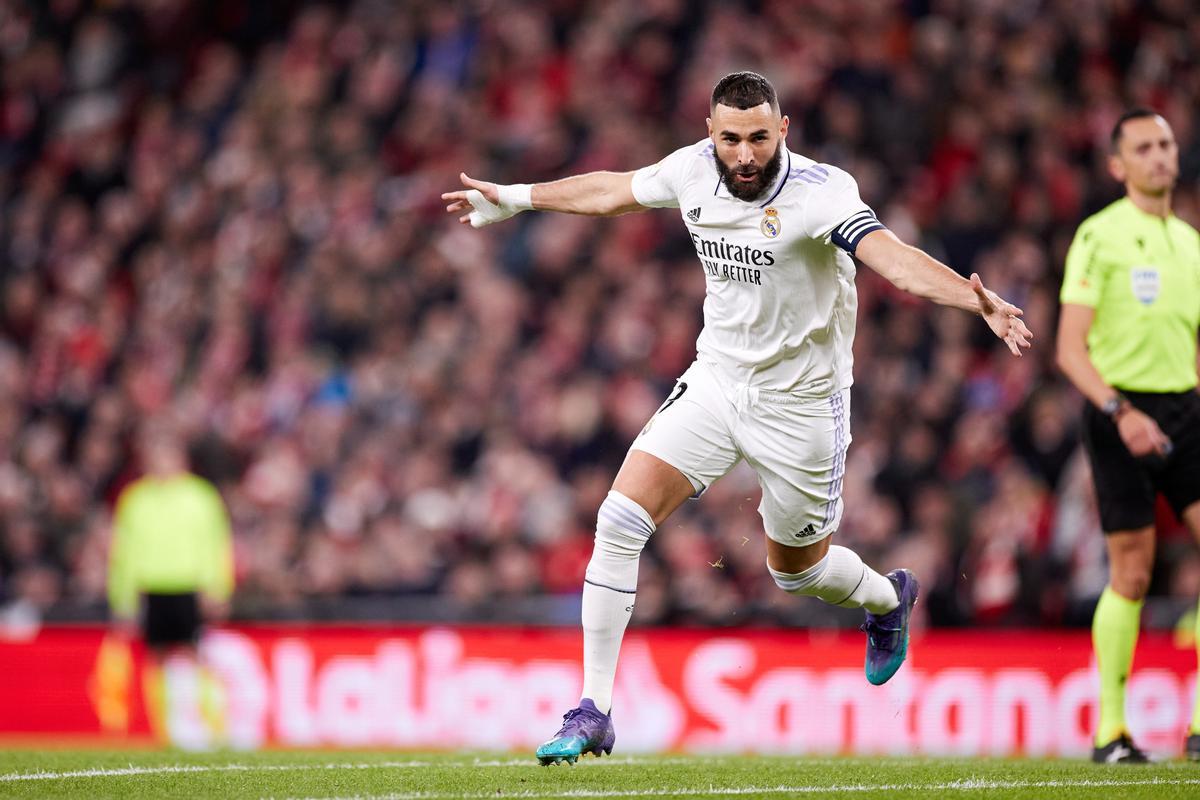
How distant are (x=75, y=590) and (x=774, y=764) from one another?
912cm

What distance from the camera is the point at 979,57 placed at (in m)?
15.1

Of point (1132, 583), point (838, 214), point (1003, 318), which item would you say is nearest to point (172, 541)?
point (1132, 583)

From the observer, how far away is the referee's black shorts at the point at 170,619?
13.5 m

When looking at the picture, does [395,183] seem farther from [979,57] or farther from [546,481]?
[979,57]

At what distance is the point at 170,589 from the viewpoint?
13672 millimetres

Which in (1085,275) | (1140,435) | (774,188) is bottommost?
(1140,435)

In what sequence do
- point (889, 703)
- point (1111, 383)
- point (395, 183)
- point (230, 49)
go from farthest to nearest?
point (230, 49)
point (395, 183)
point (889, 703)
point (1111, 383)

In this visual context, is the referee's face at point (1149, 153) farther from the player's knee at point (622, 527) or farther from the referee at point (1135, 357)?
the player's knee at point (622, 527)

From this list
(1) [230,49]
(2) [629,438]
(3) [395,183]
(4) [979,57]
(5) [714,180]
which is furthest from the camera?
(1) [230,49]

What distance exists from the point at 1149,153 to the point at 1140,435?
1.41 meters

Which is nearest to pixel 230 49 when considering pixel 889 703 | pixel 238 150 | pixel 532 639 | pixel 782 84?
pixel 238 150

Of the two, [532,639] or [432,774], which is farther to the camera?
[532,639]

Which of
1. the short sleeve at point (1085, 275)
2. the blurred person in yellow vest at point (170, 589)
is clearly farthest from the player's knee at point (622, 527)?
the blurred person in yellow vest at point (170, 589)

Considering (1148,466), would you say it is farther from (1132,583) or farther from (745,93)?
(745,93)
